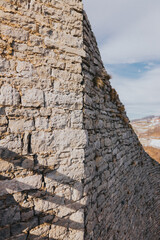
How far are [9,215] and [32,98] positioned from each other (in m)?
1.54

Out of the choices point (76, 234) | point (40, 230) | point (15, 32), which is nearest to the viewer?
point (15, 32)

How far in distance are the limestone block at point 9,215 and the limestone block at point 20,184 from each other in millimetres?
219

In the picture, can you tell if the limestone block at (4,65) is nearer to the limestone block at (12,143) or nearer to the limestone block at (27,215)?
the limestone block at (12,143)

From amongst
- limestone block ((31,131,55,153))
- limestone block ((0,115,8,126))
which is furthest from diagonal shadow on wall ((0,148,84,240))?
limestone block ((0,115,8,126))

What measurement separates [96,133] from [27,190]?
1.54 metres

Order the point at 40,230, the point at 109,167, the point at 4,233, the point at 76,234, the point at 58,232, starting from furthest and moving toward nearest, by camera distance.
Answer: the point at 109,167 → the point at 76,234 → the point at 58,232 → the point at 40,230 → the point at 4,233

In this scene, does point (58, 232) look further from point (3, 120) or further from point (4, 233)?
point (3, 120)

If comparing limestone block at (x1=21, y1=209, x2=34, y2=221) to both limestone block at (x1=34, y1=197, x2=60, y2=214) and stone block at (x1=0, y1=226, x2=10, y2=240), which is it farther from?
stone block at (x1=0, y1=226, x2=10, y2=240)

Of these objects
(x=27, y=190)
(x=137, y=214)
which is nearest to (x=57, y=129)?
(x=27, y=190)

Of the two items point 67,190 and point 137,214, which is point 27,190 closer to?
point 67,190

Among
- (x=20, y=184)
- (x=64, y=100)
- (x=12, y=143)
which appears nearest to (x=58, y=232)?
(x=20, y=184)

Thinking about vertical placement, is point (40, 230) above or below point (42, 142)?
below

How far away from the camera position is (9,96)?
196 cm

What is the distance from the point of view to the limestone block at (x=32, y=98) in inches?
81.0
